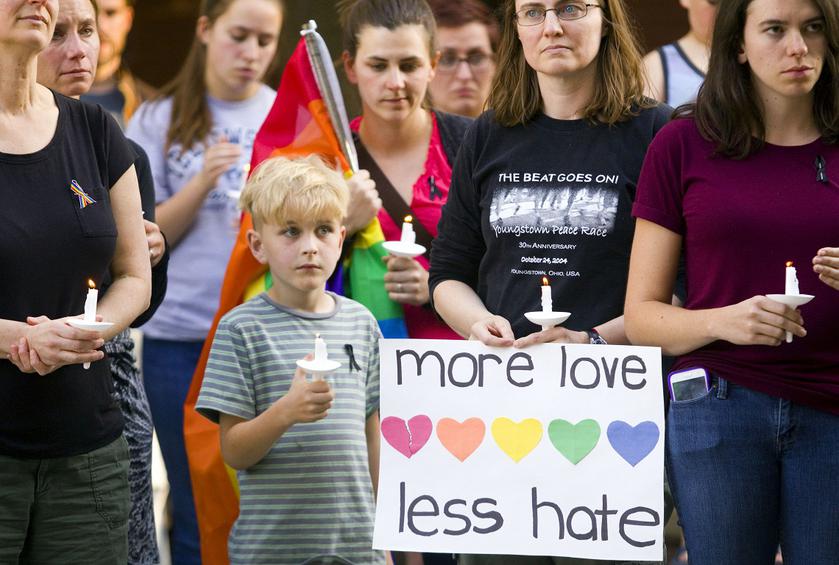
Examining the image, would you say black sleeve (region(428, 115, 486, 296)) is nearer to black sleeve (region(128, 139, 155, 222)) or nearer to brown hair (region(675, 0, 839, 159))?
brown hair (region(675, 0, 839, 159))

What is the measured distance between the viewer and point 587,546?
3.22m

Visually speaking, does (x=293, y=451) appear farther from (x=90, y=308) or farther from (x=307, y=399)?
(x=90, y=308)

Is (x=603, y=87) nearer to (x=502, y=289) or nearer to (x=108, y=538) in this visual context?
(x=502, y=289)

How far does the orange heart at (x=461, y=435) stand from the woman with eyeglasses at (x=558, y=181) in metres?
0.22

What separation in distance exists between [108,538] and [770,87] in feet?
6.28

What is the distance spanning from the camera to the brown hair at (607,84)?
11.3 feet

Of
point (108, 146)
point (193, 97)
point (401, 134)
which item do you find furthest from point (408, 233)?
point (193, 97)

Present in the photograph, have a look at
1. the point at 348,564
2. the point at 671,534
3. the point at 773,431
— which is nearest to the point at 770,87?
the point at 773,431

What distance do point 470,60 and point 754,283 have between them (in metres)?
2.43

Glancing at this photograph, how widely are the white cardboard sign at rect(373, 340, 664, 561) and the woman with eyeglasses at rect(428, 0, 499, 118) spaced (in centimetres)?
205

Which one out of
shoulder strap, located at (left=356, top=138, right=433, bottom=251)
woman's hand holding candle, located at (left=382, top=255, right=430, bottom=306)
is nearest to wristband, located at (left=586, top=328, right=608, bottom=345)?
woman's hand holding candle, located at (left=382, top=255, right=430, bottom=306)

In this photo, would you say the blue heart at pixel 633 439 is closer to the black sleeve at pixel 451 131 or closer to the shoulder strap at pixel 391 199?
the shoulder strap at pixel 391 199

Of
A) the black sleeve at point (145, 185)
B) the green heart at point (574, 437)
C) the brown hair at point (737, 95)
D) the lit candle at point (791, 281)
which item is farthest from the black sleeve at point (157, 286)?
the lit candle at point (791, 281)

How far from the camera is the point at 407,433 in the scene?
11.0 feet
